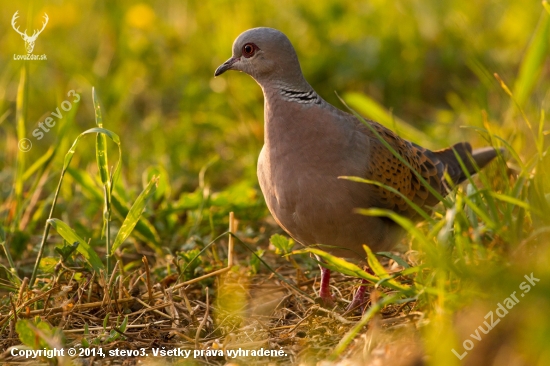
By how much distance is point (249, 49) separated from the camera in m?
3.99

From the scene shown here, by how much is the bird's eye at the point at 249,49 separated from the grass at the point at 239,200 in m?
0.90

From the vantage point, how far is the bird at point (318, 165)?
355cm

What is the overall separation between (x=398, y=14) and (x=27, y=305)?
535cm

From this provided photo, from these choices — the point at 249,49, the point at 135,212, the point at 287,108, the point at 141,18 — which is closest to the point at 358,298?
the point at 287,108

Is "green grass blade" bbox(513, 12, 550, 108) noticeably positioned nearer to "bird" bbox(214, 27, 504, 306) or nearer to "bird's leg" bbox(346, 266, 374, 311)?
"bird" bbox(214, 27, 504, 306)

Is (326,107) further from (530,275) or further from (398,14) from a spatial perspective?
(398,14)

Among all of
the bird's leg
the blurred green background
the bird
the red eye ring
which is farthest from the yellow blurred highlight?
the bird's leg

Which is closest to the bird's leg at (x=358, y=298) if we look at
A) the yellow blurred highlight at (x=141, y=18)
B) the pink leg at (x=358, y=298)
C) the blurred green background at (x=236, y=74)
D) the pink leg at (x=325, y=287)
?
the pink leg at (x=358, y=298)

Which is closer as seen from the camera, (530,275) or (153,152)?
(530,275)

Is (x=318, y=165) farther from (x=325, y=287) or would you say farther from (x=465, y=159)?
(x=465, y=159)

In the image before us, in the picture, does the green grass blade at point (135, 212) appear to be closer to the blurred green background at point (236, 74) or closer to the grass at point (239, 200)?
the grass at point (239, 200)

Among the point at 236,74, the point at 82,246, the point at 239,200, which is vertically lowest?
the point at 239,200

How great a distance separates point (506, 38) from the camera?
24.6 feet

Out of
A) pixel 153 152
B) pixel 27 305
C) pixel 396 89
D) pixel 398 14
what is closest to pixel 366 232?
pixel 27 305
